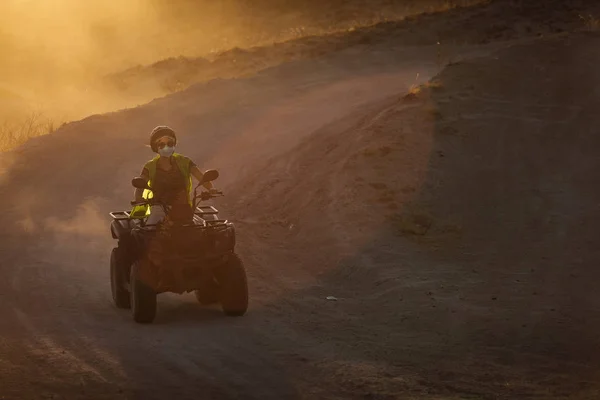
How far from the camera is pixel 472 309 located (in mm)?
13688

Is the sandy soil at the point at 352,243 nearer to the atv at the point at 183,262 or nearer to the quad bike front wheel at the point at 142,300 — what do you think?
the quad bike front wheel at the point at 142,300

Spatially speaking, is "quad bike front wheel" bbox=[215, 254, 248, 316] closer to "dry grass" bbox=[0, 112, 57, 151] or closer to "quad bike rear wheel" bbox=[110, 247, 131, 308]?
"quad bike rear wheel" bbox=[110, 247, 131, 308]

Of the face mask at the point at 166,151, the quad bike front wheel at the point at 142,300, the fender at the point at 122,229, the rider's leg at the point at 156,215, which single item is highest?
the face mask at the point at 166,151

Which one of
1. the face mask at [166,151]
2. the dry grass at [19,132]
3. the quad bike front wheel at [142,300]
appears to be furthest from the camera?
the dry grass at [19,132]

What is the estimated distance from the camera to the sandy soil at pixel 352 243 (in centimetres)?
1045

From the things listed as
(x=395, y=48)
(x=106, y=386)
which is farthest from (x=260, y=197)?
(x=395, y=48)

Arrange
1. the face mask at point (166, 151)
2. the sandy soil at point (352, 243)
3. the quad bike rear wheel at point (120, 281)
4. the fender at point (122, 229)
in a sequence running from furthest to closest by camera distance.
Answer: the quad bike rear wheel at point (120, 281), the fender at point (122, 229), the face mask at point (166, 151), the sandy soil at point (352, 243)

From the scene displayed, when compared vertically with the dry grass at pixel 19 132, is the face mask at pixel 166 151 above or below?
below

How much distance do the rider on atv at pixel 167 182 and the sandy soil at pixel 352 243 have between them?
119 cm

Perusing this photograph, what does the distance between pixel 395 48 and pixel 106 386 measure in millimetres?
28237

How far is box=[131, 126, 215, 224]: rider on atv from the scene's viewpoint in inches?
491

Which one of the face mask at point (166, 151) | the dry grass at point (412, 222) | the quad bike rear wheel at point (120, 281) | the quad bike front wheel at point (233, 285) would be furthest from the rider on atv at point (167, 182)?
the dry grass at point (412, 222)

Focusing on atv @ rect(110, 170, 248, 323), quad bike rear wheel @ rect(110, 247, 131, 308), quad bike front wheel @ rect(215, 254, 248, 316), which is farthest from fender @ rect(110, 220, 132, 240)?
quad bike front wheel @ rect(215, 254, 248, 316)

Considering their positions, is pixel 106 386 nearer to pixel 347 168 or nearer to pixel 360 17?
pixel 347 168
